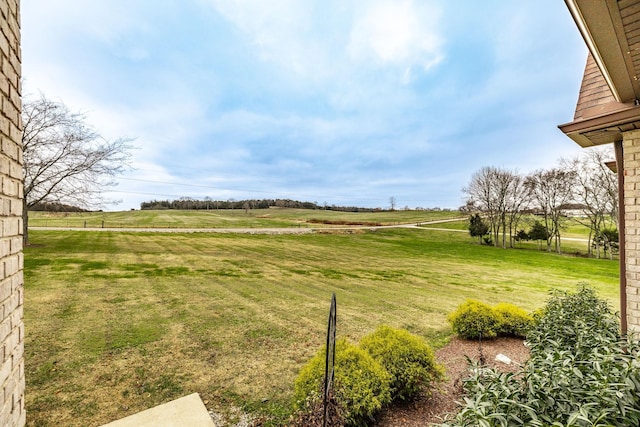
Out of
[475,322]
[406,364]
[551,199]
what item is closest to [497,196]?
[551,199]

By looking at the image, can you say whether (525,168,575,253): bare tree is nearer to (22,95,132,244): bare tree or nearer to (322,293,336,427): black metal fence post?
(322,293,336,427): black metal fence post

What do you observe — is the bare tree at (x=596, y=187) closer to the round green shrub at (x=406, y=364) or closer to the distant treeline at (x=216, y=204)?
the round green shrub at (x=406, y=364)

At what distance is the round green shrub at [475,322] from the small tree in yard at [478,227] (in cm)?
2653

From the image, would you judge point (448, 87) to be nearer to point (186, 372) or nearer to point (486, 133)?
point (486, 133)

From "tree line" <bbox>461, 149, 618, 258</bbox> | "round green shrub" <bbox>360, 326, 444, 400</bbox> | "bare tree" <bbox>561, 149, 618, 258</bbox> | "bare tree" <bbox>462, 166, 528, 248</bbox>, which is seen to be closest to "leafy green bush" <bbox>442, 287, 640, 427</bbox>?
"round green shrub" <bbox>360, 326, 444, 400</bbox>

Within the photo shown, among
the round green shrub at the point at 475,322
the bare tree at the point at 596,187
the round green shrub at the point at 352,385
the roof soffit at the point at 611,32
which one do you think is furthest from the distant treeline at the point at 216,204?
the roof soffit at the point at 611,32

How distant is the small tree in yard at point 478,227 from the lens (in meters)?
28.1

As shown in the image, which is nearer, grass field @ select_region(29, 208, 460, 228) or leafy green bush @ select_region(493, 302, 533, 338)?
leafy green bush @ select_region(493, 302, 533, 338)

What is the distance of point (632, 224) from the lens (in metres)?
3.23

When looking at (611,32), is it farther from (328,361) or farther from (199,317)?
(199,317)

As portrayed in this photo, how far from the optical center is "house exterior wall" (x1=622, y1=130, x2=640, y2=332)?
318 cm

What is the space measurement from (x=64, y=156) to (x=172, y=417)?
613 inches

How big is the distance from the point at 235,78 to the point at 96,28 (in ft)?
41.0

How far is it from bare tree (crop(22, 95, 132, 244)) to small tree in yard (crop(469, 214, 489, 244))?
99.6 feet
